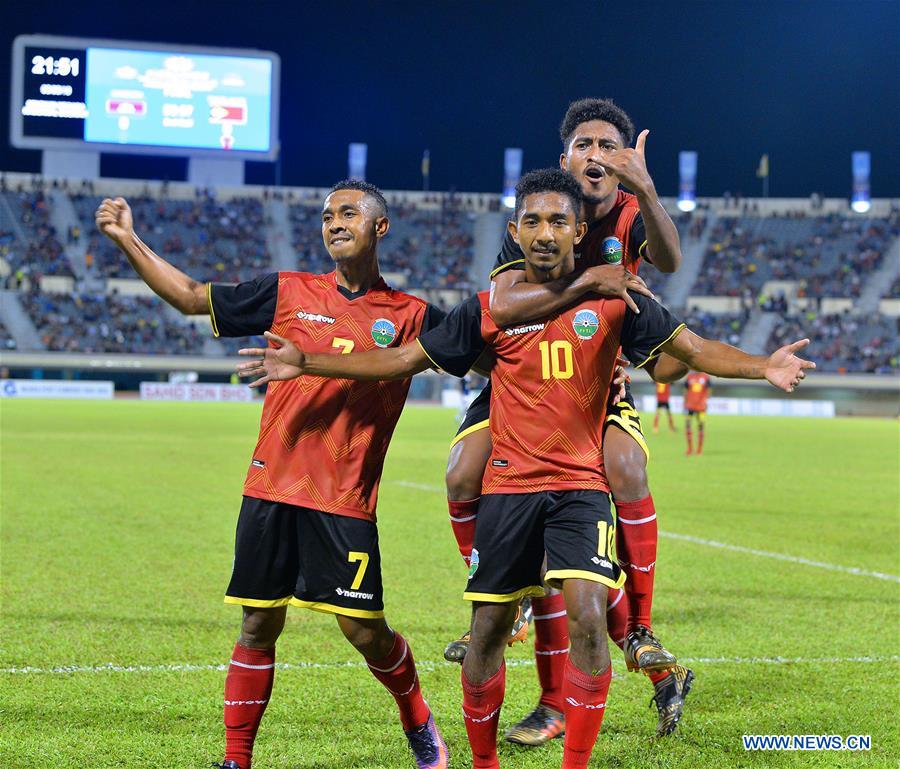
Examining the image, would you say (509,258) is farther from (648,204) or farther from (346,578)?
(346,578)

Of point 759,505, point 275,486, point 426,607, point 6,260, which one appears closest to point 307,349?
point 275,486

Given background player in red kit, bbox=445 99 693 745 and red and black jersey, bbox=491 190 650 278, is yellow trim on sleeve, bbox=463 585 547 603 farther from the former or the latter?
red and black jersey, bbox=491 190 650 278

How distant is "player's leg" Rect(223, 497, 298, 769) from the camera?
4.59 meters

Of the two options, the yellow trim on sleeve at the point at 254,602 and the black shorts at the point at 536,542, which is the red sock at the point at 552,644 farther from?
the yellow trim on sleeve at the point at 254,602

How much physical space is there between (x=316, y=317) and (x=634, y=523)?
191cm

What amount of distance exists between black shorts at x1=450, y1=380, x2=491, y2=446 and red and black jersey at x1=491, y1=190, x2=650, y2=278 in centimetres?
72

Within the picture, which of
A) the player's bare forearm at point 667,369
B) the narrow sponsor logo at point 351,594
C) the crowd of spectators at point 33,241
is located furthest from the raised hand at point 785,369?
the crowd of spectators at point 33,241

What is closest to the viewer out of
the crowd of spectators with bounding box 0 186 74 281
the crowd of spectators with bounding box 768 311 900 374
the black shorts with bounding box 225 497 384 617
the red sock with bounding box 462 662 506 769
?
the red sock with bounding box 462 662 506 769

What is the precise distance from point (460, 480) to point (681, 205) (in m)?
58.9

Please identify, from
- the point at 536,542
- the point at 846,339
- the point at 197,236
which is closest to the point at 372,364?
the point at 536,542

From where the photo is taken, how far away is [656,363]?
5.16 meters

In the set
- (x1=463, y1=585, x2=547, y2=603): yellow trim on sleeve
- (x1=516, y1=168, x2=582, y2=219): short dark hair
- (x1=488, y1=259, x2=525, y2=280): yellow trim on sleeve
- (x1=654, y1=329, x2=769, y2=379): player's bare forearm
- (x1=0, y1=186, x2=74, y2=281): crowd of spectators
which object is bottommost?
(x1=463, y1=585, x2=547, y2=603): yellow trim on sleeve

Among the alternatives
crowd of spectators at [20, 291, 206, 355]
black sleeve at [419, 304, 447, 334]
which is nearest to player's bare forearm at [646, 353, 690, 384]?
black sleeve at [419, 304, 447, 334]

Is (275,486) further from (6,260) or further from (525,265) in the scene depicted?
(6,260)
